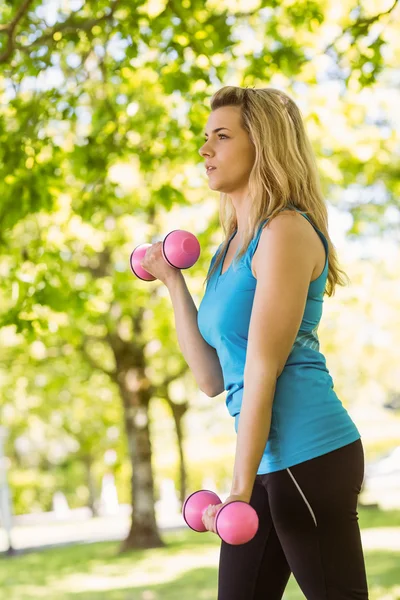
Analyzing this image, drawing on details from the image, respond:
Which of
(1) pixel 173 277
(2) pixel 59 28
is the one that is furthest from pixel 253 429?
(2) pixel 59 28

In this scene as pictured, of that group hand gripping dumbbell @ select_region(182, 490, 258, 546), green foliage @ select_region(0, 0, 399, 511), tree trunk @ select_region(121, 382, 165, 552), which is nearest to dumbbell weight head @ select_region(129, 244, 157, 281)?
hand gripping dumbbell @ select_region(182, 490, 258, 546)

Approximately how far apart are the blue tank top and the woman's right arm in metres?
0.24

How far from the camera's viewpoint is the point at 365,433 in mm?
30750

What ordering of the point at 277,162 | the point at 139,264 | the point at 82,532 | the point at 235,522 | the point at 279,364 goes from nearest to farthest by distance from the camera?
the point at 235,522, the point at 279,364, the point at 277,162, the point at 139,264, the point at 82,532

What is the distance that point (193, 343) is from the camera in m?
2.63

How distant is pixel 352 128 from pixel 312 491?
8098mm

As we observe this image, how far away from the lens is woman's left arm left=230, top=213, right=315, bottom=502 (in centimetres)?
213

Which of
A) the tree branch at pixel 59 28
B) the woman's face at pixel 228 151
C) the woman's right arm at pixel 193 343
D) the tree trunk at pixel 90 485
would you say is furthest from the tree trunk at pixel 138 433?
the tree trunk at pixel 90 485

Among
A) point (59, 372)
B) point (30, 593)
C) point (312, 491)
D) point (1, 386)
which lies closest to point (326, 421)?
point (312, 491)

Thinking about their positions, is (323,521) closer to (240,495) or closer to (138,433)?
(240,495)

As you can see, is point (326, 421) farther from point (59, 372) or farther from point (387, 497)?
point (387, 497)

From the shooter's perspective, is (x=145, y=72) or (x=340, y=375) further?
(x=340, y=375)

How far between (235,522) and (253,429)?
0.22 m

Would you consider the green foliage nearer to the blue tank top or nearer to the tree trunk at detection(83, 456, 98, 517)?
the blue tank top
